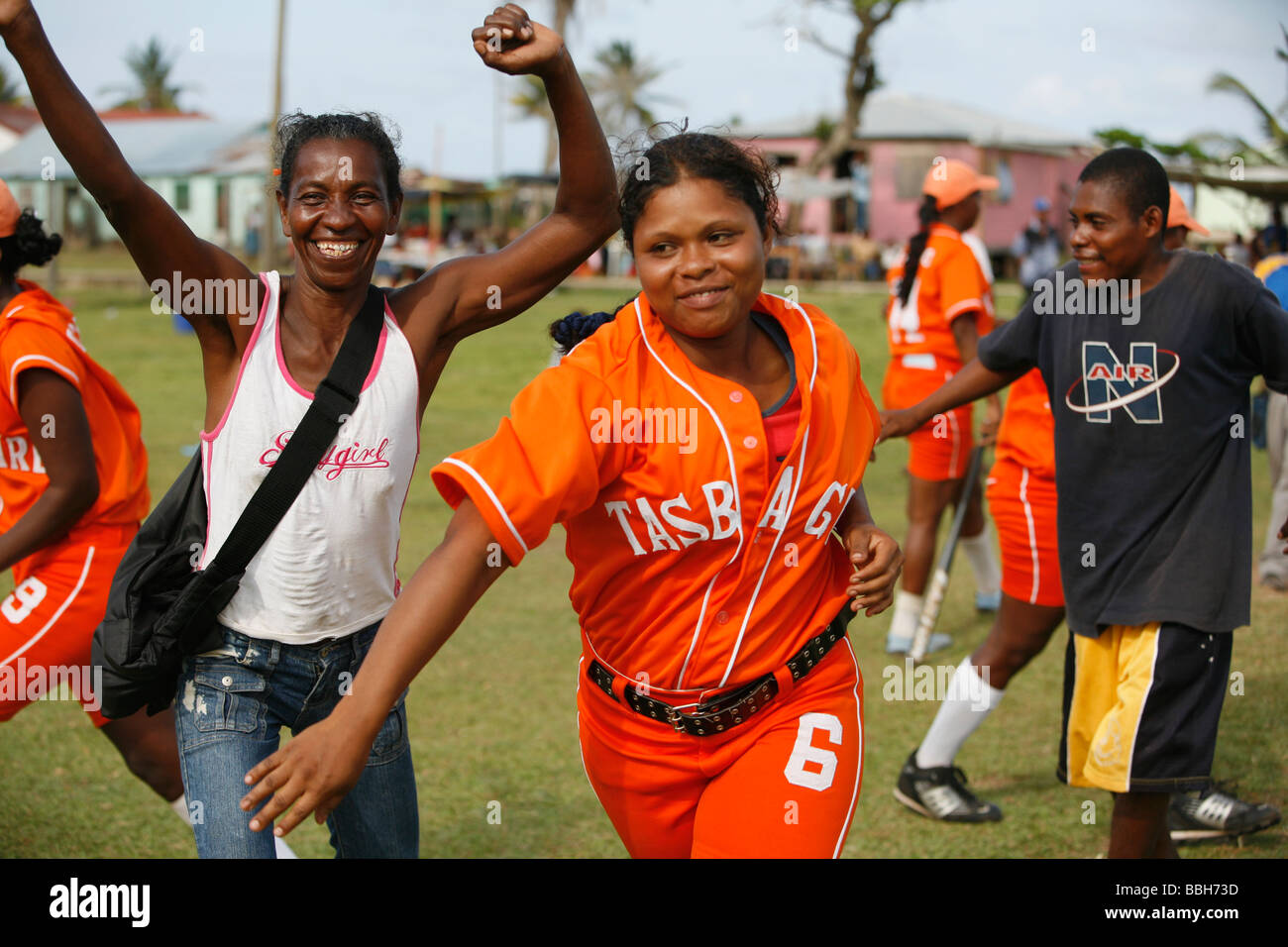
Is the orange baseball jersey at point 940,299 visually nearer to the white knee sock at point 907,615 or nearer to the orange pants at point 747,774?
the white knee sock at point 907,615

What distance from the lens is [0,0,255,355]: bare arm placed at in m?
2.70

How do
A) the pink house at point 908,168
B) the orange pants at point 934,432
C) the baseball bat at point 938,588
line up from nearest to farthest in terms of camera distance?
the baseball bat at point 938,588 → the orange pants at point 934,432 → the pink house at point 908,168

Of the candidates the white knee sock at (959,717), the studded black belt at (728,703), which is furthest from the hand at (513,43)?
the white knee sock at (959,717)

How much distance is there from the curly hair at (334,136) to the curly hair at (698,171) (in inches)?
22.7

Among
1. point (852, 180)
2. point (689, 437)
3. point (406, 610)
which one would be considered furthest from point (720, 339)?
point (852, 180)

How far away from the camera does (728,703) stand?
2969mm

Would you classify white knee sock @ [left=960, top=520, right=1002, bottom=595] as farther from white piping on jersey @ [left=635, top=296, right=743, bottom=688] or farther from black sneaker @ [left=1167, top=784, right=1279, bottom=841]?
white piping on jersey @ [left=635, top=296, right=743, bottom=688]

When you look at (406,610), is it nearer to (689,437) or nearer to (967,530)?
(689,437)

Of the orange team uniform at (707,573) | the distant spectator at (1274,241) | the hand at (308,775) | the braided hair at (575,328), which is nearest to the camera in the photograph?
the hand at (308,775)

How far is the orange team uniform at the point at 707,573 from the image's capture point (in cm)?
276

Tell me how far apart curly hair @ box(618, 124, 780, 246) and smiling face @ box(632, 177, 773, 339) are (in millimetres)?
27

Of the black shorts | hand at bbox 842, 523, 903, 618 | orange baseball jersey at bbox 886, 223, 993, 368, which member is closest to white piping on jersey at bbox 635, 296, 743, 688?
hand at bbox 842, 523, 903, 618

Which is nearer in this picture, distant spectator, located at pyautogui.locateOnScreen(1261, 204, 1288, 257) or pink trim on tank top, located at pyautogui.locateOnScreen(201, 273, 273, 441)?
pink trim on tank top, located at pyautogui.locateOnScreen(201, 273, 273, 441)
